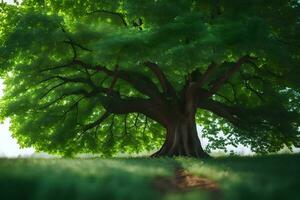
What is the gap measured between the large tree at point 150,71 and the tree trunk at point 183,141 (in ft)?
0.23

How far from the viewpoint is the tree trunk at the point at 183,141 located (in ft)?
97.4

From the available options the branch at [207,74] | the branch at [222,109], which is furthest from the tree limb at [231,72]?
the branch at [222,109]

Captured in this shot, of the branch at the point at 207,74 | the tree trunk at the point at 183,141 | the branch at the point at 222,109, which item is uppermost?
the branch at the point at 207,74

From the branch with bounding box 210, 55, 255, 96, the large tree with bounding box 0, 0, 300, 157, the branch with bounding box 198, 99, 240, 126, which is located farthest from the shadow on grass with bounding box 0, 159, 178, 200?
the branch with bounding box 198, 99, 240, 126

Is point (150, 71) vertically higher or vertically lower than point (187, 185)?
higher

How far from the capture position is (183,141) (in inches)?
1177

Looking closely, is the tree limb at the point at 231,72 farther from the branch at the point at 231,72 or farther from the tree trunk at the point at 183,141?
the tree trunk at the point at 183,141

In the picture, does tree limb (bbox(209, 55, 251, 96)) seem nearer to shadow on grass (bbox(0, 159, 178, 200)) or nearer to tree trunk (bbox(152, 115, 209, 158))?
tree trunk (bbox(152, 115, 209, 158))

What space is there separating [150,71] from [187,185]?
2005 centimetres

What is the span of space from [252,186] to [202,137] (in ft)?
83.4

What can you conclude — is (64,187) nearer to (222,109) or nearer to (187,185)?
(187,185)

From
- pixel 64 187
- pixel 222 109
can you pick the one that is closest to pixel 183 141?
pixel 222 109

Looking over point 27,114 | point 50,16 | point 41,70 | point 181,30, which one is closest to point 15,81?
point 41,70

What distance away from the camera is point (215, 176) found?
1300 centimetres
